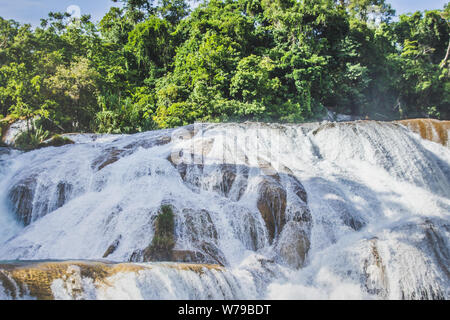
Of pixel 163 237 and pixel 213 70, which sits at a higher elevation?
pixel 213 70

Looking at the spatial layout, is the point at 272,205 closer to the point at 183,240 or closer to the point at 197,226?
the point at 197,226

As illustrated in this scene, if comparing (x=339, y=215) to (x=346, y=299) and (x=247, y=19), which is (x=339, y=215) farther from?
(x=247, y=19)

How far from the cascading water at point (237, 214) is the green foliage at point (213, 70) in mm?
6458

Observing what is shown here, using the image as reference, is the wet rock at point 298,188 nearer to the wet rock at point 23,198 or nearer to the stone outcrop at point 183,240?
the stone outcrop at point 183,240

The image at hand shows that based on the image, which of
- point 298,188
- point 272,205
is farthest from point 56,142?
point 298,188

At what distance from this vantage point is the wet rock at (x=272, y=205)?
5777mm

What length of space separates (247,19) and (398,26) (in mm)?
13966

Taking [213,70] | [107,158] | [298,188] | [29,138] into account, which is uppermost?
[213,70]

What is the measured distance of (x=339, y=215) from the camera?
5949mm

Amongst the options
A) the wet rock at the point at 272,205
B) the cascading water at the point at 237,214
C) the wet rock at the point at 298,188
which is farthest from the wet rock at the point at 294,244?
the wet rock at the point at 298,188

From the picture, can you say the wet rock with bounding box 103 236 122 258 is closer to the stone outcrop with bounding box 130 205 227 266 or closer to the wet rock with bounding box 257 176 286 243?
the stone outcrop with bounding box 130 205 227 266

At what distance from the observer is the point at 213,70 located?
1650 centimetres

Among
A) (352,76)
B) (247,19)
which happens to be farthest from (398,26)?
(247,19)

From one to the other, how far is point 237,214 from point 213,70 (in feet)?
39.4
